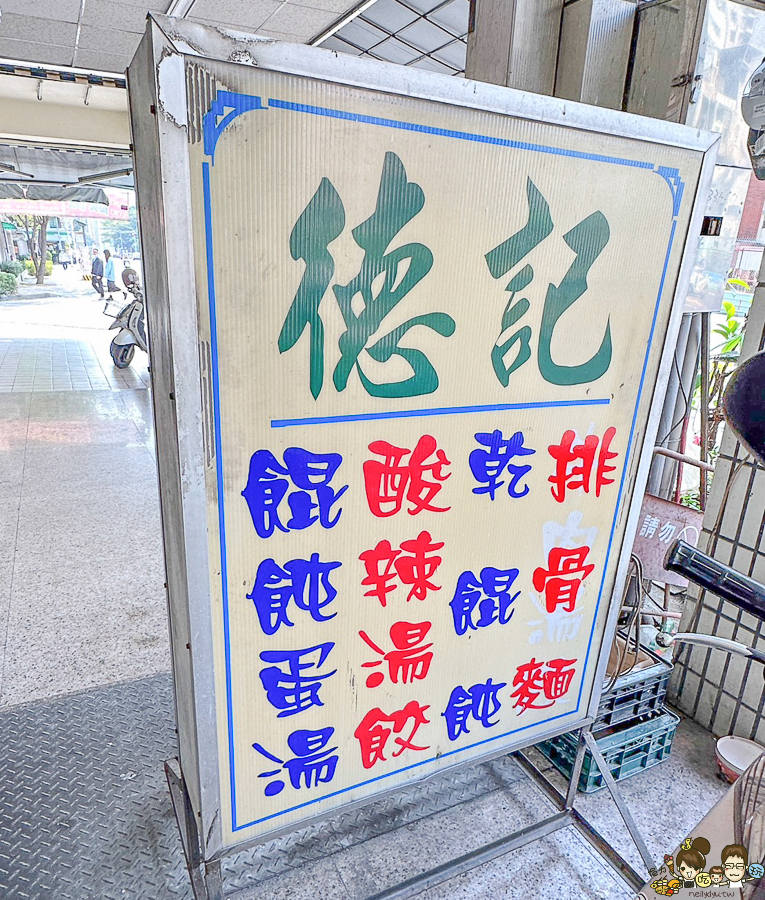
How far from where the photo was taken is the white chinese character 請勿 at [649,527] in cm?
261

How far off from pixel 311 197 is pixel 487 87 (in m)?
0.38

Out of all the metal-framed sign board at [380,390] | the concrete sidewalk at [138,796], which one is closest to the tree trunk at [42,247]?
the concrete sidewalk at [138,796]

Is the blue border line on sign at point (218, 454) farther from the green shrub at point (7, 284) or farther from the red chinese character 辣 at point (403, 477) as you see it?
the green shrub at point (7, 284)

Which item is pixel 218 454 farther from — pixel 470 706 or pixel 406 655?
pixel 470 706

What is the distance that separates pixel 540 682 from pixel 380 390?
0.96 m

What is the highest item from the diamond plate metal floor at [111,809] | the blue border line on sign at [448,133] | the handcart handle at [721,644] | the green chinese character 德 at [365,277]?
the blue border line on sign at [448,133]

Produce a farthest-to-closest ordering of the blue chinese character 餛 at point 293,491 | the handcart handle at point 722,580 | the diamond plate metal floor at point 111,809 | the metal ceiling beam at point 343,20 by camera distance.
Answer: the metal ceiling beam at point 343,20, the diamond plate metal floor at point 111,809, the blue chinese character 餛 at point 293,491, the handcart handle at point 722,580

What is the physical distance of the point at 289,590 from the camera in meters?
1.16

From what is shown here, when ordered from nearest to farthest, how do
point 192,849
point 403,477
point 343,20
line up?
point 403,477
point 192,849
point 343,20

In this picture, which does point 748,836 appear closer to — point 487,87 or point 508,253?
point 508,253

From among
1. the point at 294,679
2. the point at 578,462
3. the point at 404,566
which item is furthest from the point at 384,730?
the point at 578,462

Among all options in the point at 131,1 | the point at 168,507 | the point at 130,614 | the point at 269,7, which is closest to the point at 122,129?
the point at 131,1

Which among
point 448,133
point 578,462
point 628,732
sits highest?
point 448,133
